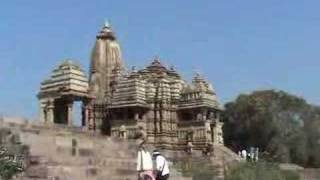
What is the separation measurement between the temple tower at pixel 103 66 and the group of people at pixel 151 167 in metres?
43.3

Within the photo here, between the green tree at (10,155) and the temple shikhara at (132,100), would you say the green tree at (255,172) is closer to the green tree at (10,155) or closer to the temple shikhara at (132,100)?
the green tree at (10,155)

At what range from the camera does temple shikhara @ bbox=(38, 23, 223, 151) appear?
49938 mm

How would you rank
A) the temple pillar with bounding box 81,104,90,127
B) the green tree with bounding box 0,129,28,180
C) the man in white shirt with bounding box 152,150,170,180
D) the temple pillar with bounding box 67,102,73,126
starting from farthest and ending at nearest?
the temple pillar with bounding box 81,104,90,127, the temple pillar with bounding box 67,102,73,126, the green tree with bounding box 0,129,28,180, the man in white shirt with bounding box 152,150,170,180

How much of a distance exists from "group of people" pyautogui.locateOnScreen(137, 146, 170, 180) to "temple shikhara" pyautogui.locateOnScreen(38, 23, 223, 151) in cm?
3534

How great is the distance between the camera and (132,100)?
5278cm

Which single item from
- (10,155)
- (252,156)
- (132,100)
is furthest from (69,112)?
(10,155)

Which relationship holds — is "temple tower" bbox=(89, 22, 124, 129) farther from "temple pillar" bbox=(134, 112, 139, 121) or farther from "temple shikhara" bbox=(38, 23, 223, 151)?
"temple pillar" bbox=(134, 112, 139, 121)

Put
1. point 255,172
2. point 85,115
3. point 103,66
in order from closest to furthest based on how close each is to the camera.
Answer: point 255,172, point 85,115, point 103,66

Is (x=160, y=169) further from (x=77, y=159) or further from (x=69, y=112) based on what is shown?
(x=69, y=112)

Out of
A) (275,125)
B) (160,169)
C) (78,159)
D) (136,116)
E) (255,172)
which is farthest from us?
(275,125)

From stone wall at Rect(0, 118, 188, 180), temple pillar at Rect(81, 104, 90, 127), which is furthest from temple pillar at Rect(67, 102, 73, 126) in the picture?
stone wall at Rect(0, 118, 188, 180)

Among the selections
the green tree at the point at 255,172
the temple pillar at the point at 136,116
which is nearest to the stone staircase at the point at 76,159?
the green tree at the point at 255,172

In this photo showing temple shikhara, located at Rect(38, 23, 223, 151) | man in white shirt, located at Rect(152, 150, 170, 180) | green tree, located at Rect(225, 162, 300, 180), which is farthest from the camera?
temple shikhara, located at Rect(38, 23, 223, 151)

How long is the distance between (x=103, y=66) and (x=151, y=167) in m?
46.2
